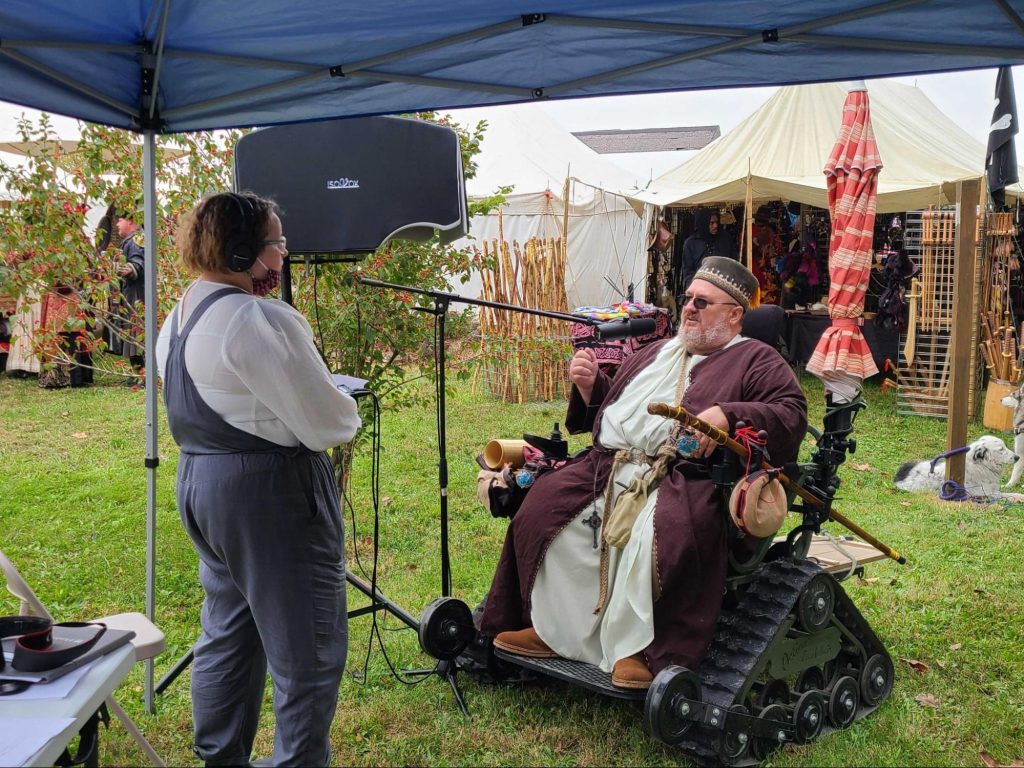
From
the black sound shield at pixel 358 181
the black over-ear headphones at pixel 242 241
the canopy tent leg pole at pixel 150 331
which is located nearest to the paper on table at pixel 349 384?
the black over-ear headphones at pixel 242 241

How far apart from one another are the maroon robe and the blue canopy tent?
1.06 m

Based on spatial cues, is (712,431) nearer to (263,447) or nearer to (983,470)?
(263,447)

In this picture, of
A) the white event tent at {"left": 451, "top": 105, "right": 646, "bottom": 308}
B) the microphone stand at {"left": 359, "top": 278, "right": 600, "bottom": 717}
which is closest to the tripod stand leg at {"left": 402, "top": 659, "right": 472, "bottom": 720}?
the microphone stand at {"left": 359, "top": 278, "right": 600, "bottom": 717}

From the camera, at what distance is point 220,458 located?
2.51m

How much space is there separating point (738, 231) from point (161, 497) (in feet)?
31.4

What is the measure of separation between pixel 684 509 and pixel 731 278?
1.00 metres

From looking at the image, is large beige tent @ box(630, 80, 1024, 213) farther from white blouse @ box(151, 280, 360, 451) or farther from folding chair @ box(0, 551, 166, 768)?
folding chair @ box(0, 551, 166, 768)

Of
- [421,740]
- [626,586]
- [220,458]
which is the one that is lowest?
[421,740]

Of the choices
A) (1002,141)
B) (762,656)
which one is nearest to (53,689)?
(762,656)

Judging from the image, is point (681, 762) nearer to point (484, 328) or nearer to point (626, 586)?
point (626, 586)

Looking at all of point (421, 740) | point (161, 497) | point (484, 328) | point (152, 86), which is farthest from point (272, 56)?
point (484, 328)

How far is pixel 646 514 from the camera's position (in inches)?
131

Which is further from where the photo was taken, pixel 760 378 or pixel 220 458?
pixel 760 378

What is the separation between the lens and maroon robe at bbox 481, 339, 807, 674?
3152 millimetres
